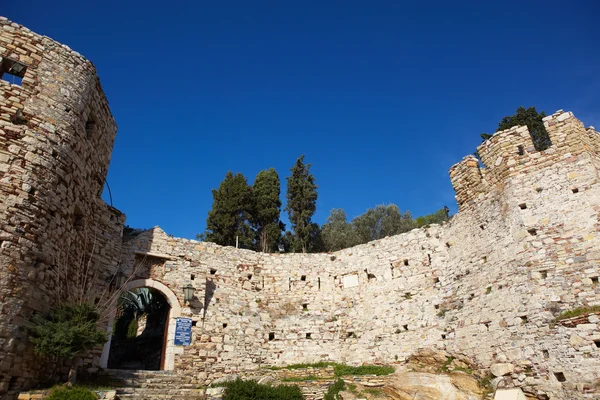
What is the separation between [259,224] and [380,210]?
10080 mm

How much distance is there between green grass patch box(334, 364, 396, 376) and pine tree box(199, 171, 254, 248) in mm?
13273

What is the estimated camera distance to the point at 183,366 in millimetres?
14008

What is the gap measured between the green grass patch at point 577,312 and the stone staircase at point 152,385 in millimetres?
10042

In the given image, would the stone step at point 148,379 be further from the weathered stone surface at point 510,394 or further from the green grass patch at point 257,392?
the weathered stone surface at point 510,394

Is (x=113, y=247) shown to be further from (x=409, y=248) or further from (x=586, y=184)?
(x=586, y=184)

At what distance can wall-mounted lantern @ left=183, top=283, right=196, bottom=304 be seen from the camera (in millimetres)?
14939

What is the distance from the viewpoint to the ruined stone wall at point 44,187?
915cm

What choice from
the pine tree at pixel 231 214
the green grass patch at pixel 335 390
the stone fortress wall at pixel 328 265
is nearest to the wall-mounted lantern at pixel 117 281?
the stone fortress wall at pixel 328 265

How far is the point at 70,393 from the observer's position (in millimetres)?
9039

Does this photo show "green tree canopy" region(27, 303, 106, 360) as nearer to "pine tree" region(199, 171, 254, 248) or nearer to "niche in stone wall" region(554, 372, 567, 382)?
"niche in stone wall" region(554, 372, 567, 382)

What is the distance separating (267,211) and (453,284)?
15104mm

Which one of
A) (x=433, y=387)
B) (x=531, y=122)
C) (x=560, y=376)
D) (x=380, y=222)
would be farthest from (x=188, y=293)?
(x=531, y=122)

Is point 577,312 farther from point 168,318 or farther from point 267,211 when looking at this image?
point 267,211

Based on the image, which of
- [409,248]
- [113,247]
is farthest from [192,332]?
[409,248]
